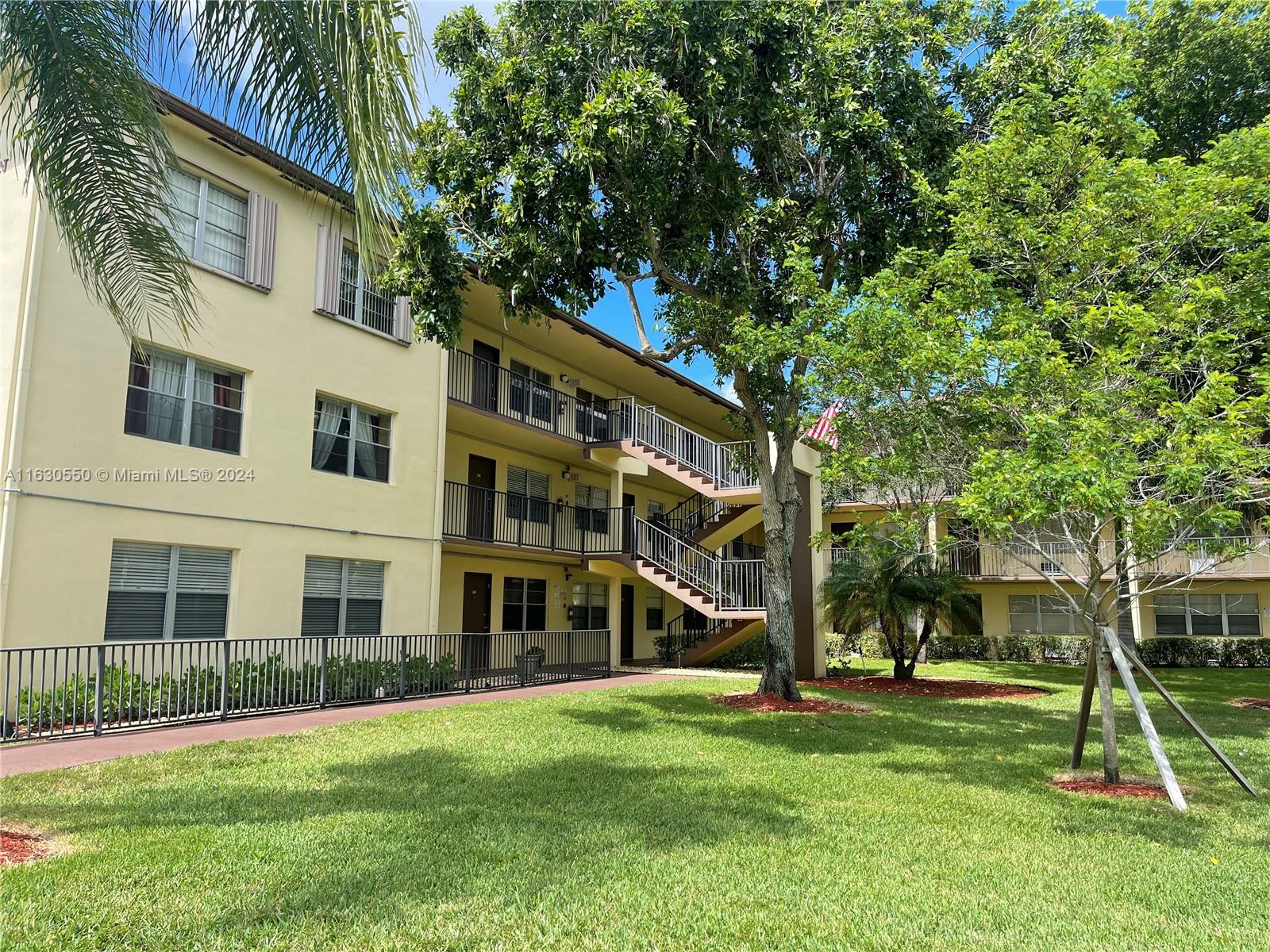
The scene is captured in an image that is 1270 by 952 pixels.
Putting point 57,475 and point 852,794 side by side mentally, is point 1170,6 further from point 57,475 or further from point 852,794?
point 57,475

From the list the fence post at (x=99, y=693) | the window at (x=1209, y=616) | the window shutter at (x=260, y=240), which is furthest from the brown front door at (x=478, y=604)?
the window at (x=1209, y=616)

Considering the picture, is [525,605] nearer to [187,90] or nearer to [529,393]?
[529,393]

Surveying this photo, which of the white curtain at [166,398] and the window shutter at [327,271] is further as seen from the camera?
the window shutter at [327,271]

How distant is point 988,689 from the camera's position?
17266mm

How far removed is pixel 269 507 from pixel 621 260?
707 centimetres

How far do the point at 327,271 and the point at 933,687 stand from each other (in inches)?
580

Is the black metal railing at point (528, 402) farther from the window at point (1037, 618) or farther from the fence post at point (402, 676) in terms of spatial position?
the window at point (1037, 618)

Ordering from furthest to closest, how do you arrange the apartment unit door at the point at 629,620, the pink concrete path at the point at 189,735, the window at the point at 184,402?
the apartment unit door at the point at 629,620, the window at the point at 184,402, the pink concrete path at the point at 189,735

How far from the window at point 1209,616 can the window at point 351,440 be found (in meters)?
25.2

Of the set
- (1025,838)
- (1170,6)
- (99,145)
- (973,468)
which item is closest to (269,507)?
(99,145)

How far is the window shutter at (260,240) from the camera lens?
1383 centimetres

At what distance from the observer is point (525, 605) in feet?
70.1

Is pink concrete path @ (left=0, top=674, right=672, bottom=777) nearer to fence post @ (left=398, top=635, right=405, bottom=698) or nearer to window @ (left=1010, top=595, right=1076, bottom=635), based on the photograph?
fence post @ (left=398, top=635, right=405, bottom=698)

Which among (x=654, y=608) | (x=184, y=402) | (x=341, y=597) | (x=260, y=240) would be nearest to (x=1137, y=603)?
(x=654, y=608)
